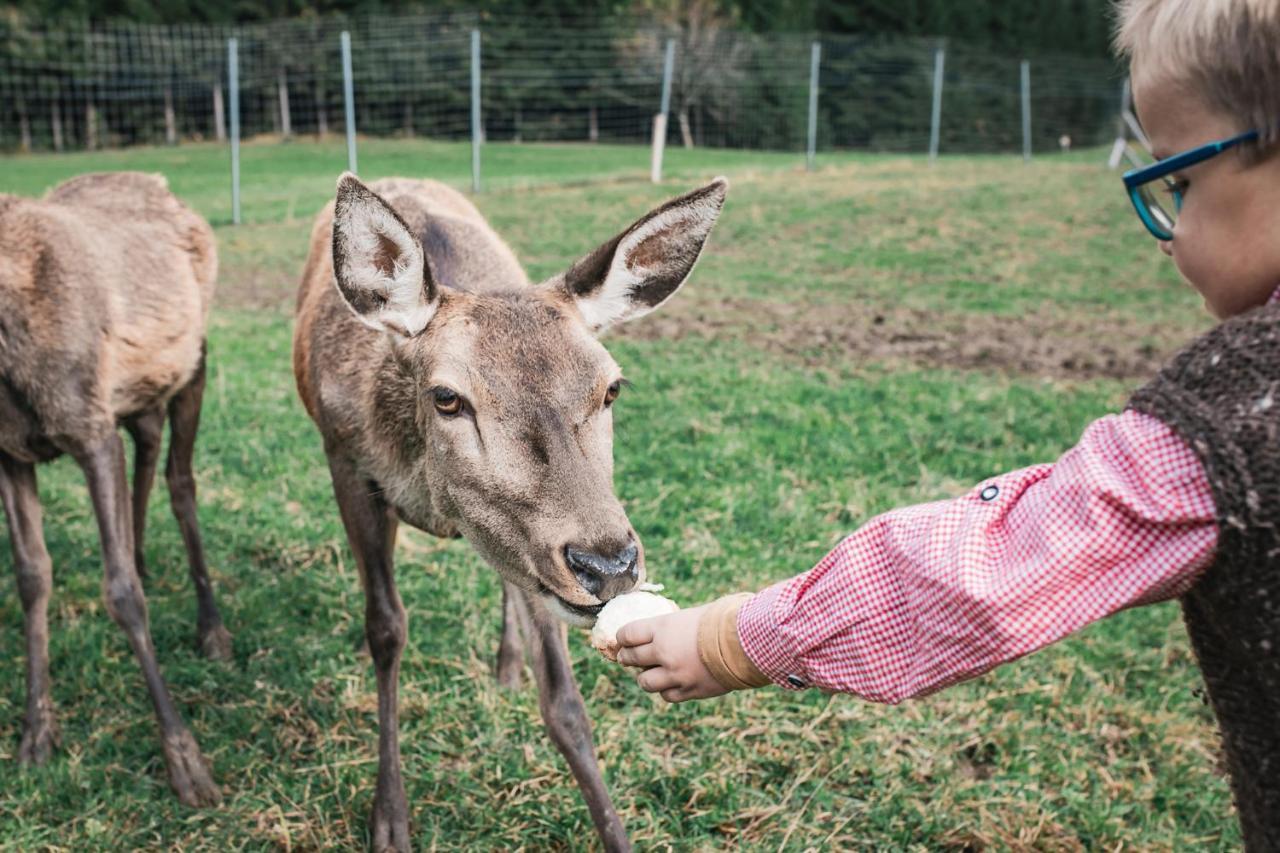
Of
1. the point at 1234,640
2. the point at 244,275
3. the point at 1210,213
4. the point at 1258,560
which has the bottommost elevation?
the point at 244,275

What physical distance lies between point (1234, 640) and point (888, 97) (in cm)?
3641

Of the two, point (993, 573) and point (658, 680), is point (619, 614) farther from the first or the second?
point (993, 573)

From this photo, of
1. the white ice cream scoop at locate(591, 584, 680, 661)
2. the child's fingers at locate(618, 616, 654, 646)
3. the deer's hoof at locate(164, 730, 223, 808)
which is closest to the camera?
the child's fingers at locate(618, 616, 654, 646)

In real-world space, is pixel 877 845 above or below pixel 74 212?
below

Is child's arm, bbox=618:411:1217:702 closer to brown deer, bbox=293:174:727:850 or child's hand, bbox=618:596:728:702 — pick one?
child's hand, bbox=618:596:728:702

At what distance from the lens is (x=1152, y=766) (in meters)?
4.21

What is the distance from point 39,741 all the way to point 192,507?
1520mm

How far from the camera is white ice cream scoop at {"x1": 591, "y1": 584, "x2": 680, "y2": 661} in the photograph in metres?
2.52

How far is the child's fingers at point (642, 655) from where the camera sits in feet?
7.39

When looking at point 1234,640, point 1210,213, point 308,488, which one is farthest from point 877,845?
point 308,488

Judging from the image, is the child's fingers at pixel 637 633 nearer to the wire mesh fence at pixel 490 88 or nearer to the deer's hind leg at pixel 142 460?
the deer's hind leg at pixel 142 460

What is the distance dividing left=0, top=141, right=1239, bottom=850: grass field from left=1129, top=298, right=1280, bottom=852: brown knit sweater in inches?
84.9


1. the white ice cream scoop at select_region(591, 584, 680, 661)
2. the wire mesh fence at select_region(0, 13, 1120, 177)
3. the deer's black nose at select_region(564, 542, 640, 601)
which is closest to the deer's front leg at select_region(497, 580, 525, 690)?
the deer's black nose at select_region(564, 542, 640, 601)

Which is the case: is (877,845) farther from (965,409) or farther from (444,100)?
(444,100)
